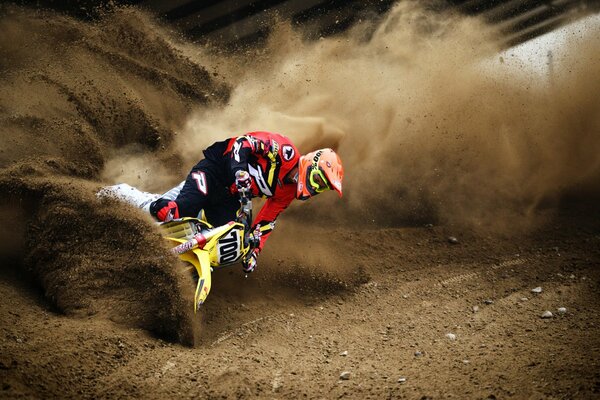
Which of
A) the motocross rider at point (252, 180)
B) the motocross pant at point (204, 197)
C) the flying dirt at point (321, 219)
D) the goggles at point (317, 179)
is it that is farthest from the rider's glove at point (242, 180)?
the flying dirt at point (321, 219)

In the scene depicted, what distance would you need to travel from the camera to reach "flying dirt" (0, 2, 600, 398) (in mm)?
5074

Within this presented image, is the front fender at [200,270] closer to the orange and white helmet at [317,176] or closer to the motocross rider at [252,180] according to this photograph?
the motocross rider at [252,180]

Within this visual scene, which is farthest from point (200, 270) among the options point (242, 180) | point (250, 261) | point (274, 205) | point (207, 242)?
point (274, 205)

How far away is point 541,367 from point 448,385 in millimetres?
935

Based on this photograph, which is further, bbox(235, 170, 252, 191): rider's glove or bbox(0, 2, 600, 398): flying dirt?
bbox(235, 170, 252, 191): rider's glove

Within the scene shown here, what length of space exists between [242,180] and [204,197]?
798 mm

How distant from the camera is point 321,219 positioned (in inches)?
378

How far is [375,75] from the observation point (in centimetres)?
988

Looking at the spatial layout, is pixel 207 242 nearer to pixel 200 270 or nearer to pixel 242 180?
pixel 200 270

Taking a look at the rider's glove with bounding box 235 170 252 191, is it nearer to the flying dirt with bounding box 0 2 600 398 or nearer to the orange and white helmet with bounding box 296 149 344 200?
the orange and white helmet with bounding box 296 149 344 200

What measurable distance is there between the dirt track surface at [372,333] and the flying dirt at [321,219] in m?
0.03

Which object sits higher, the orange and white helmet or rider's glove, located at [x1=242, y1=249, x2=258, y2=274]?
the orange and white helmet

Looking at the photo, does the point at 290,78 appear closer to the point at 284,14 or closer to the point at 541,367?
the point at 284,14

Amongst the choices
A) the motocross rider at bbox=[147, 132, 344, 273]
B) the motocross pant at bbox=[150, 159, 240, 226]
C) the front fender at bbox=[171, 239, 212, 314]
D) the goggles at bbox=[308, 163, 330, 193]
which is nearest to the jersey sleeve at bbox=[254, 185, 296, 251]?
the motocross rider at bbox=[147, 132, 344, 273]
